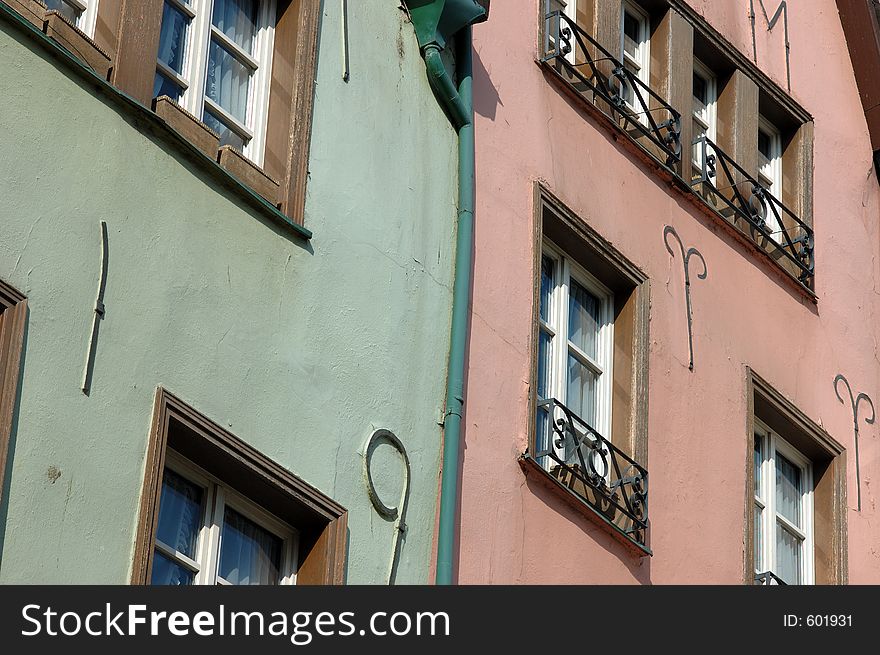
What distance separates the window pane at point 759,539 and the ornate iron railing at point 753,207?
2.04m

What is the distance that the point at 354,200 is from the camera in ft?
38.5

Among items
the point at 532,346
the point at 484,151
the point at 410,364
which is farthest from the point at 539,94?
the point at 410,364

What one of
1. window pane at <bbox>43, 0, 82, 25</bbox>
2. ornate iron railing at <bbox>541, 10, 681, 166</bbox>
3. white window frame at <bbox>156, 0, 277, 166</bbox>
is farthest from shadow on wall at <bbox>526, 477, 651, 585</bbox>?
window pane at <bbox>43, 0, 82, 25</bbox>

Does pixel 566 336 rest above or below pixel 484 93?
below

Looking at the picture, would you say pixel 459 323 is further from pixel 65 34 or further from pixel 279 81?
pixel 65 34

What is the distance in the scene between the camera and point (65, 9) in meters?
10.5

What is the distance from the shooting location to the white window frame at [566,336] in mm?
13328

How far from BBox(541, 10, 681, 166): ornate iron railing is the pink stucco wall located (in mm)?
221

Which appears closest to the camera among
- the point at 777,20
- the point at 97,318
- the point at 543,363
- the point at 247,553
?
the point at 97,318

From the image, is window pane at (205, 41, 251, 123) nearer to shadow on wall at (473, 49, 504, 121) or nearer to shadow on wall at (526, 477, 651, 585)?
shadow on wall at (473, 49, 504, 121)

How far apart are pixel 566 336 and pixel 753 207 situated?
2.96m

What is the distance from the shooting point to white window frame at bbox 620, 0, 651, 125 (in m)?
15.4

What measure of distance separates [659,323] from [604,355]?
47 centimetres

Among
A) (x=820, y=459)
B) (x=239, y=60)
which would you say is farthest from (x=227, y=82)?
(x=820, y=459)
